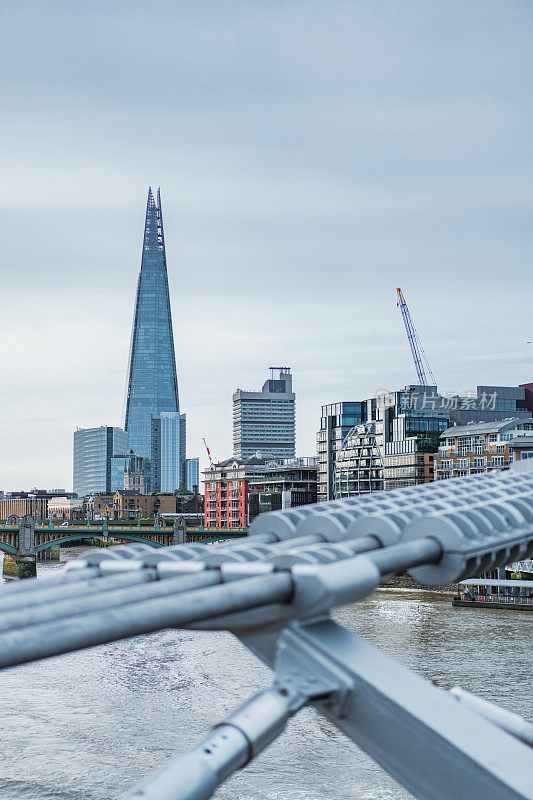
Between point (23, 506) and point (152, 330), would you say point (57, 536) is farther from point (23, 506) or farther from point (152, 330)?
point (152, 330)

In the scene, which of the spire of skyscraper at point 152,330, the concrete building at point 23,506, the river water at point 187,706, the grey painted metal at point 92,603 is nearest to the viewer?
the grey painted metal at point 92,603

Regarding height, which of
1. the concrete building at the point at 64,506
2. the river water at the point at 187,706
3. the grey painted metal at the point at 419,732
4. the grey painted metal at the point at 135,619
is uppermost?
the grey painted metal at the point at 135,619

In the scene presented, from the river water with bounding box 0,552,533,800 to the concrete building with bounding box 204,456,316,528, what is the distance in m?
52.0

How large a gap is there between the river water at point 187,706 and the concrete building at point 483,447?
23.0 metres

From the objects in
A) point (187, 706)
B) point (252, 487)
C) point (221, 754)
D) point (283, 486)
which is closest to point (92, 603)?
point (221, 754)

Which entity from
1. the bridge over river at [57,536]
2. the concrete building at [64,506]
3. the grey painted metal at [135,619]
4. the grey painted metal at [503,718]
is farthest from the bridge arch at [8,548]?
the concrete building at [64,506]

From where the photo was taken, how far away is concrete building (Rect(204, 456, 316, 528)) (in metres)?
92.8

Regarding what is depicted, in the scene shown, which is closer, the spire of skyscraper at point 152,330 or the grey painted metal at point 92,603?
the grey painted metal at point 92,603

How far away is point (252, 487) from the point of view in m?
98.1

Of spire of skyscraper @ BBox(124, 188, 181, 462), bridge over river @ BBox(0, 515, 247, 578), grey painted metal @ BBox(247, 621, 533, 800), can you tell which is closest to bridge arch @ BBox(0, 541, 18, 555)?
bridge over river @ BBox(0, 515, 247, 578)

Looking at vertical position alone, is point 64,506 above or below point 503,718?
below

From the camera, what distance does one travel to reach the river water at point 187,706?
1612 cm

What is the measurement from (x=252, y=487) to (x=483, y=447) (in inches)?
1530

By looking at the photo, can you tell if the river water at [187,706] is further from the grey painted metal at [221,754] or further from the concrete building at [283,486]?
the concrete building at [283,486]
